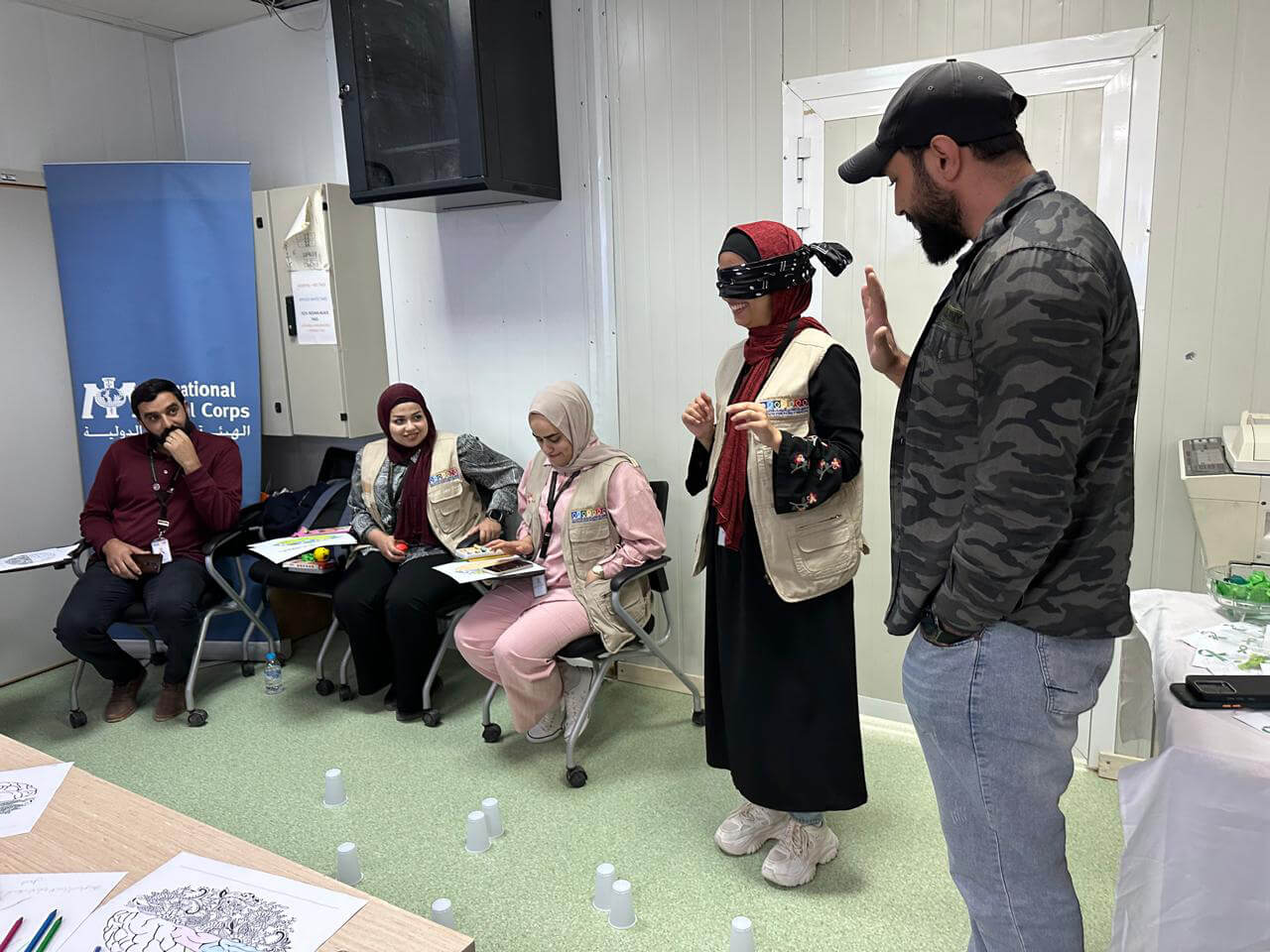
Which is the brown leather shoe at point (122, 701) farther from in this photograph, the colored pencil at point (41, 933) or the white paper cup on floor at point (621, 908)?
the colored pencil at point (41, 933)

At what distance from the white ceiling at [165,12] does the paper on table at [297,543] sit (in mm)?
2289

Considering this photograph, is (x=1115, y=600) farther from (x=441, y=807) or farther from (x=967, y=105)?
(x=441, y=807)

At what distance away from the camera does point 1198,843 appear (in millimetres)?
1221

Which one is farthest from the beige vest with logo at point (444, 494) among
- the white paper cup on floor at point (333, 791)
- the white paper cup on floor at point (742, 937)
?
the white paper cup on floor at point (742, 937)

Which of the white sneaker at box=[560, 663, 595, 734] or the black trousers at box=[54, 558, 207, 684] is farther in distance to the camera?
the black trousers at box=[54, 558, 207, 684]

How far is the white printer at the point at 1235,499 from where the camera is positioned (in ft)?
6.54

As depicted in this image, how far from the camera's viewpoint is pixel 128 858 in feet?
4.44

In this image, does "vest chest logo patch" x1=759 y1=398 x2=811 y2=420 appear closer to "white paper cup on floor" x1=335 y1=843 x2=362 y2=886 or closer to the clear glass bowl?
the clear glass bowl

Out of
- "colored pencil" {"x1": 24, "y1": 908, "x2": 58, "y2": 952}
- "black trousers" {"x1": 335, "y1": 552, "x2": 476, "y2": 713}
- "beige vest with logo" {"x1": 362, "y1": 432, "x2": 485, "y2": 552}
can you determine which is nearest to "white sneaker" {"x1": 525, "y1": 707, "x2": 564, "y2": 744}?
"black trousers" {"x1": 335, "y1": 552, "x2": 476, "y2": 713}

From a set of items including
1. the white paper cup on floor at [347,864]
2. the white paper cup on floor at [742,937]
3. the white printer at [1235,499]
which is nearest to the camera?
the white paper cup on floor at [742,937]

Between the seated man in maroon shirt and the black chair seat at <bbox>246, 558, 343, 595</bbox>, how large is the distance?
218 millimetres

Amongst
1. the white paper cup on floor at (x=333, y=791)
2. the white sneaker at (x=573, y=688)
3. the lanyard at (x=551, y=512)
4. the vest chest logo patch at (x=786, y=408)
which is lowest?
the white paper cup on floor at (x=333, y=791)

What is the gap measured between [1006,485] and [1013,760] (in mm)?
405

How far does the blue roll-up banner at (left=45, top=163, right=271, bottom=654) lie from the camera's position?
3.76 m
